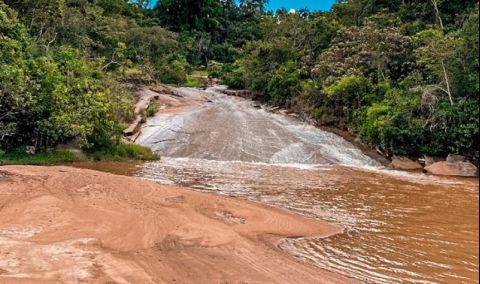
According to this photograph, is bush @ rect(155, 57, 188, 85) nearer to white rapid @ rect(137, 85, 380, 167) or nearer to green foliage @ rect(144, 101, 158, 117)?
green foliage @ rect(144, 101, 158, 117)

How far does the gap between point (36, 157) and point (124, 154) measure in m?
4.95

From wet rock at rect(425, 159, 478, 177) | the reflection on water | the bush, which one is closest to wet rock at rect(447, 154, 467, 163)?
wet rock at rect(425, 159, 478, 177)

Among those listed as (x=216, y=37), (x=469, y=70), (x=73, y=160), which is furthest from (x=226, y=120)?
(x=216, y=37)

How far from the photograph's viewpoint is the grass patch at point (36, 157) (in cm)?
2172

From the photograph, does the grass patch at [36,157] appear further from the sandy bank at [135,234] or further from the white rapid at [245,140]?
the white rapid at [245,140]

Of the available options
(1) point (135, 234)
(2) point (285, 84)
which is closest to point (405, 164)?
(2) point (285, 84)

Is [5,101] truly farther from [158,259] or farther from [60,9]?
[158,259]

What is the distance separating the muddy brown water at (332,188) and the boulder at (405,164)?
3.28 ft

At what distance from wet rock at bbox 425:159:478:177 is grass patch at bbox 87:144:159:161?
15452mm

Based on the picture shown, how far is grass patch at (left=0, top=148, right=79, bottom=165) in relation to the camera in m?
21.7

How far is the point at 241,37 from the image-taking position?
90188 millimetres

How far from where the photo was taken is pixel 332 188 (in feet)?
66.4

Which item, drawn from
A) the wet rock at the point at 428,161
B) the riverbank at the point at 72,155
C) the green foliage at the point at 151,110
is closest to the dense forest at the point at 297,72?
the wet rock at the point at 428,161

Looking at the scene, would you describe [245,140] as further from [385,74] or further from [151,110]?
[385,74]
